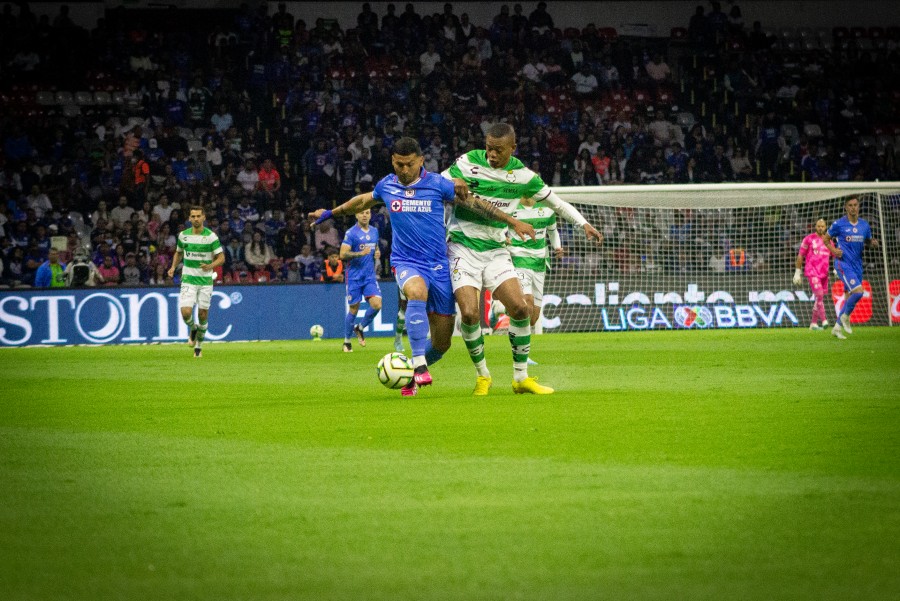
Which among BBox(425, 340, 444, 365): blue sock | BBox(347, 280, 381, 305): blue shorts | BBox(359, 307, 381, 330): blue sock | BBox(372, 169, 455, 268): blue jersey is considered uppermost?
BBox(372, 169, 455, 268): blue jersey

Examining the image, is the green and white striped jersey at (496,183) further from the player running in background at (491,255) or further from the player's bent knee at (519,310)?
the player's bent knee at (519,310)

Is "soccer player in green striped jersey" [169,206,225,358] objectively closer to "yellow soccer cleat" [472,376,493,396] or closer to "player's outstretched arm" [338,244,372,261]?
"player's outstretched arm" [338,244,372,261]

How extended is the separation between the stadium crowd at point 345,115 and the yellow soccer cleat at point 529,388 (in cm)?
1550

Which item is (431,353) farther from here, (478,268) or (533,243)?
(533,243)

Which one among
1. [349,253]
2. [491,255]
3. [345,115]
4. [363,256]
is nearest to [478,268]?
[491,255]

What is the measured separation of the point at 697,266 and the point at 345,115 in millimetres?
10125

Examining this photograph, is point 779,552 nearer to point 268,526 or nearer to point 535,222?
point 268,526

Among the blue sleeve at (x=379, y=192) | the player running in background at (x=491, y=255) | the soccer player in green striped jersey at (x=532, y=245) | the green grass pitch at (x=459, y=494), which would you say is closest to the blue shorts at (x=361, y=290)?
the soccer player in green striped jersey at (x=532, y=245)

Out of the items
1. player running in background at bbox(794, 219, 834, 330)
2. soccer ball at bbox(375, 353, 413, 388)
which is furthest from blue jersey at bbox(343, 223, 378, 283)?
soccer ball at bbox(375, 353, 413, 388)

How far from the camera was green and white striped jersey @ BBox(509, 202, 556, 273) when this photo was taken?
50.4 ft

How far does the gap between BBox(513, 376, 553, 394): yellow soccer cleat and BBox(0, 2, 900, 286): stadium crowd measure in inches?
610

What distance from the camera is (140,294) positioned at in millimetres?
24625

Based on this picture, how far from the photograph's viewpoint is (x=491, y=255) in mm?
10508

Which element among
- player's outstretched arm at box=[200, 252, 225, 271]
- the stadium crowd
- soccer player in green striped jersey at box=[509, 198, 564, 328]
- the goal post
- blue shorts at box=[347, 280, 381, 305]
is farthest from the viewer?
the stadium crowd
